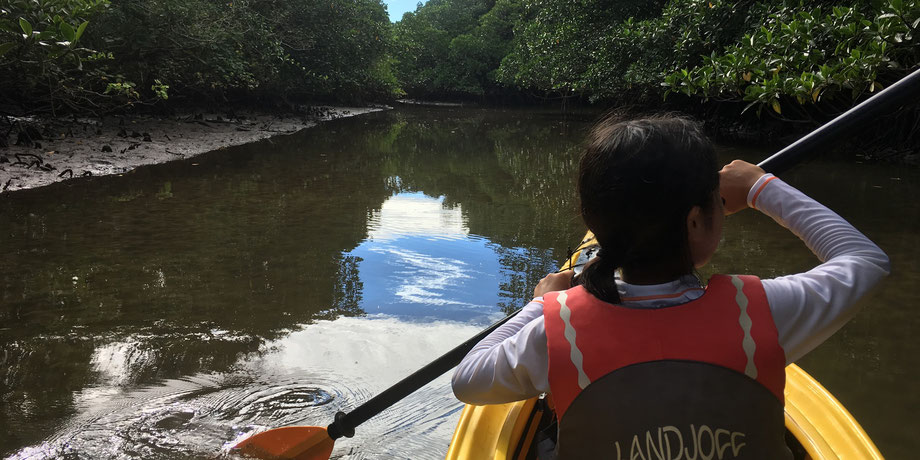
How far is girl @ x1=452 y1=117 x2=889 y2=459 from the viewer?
959 mm

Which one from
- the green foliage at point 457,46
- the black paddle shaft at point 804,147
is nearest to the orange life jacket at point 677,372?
the black paddle shaft at point 804,147

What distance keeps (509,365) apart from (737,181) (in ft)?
1.82

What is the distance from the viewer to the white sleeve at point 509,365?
103 cm

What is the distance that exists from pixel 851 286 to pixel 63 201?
5.92 m

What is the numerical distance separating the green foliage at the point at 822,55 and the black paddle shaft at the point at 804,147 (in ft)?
9.84

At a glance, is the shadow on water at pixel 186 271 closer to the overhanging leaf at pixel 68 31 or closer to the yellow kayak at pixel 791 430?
the yellow kayak at pixel 791 430

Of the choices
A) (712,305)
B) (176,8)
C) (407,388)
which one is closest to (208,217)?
(407,388)

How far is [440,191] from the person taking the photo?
671cm

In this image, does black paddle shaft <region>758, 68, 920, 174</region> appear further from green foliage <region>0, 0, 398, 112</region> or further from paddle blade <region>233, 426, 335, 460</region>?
green foliage <region>0, 0, 398, 112</region>

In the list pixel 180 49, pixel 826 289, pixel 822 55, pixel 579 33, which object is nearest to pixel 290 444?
pixel 826 289

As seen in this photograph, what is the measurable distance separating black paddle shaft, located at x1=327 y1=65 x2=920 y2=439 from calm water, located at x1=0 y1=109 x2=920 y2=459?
39 cm

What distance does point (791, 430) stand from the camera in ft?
5.08

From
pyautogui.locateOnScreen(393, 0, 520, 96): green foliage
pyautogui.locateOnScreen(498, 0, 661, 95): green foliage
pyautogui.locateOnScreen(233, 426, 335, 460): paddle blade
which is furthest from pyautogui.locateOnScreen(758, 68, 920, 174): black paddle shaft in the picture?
pyautogui.locateOnScreen(393, 0, 520, 96): green foliage

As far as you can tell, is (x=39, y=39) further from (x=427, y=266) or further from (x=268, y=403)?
(x=268, y=403)
